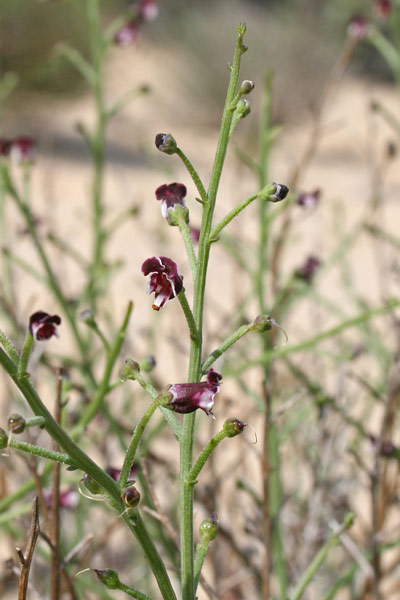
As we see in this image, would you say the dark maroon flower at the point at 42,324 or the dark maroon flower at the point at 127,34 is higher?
the dark maroon flower at the point at 127,34

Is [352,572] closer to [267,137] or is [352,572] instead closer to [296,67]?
[267,137]

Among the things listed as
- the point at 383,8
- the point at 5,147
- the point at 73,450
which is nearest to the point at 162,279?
the point at 73,450

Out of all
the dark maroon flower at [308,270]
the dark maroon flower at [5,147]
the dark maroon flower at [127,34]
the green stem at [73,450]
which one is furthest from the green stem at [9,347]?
the dark maroon flower at [127,34]

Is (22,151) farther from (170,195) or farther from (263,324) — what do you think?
(263,324)

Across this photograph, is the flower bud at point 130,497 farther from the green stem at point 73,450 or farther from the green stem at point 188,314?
the green stem at point 188,314

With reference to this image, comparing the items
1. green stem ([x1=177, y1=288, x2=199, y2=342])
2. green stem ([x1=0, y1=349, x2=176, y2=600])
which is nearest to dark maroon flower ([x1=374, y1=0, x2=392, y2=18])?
green stem ([x1=177, y1=288, x2=199, y2=342])

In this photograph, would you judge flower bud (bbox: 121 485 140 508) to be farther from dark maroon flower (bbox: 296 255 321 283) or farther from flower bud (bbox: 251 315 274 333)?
dark maroon flower (bbox: 296 255 321 283)
